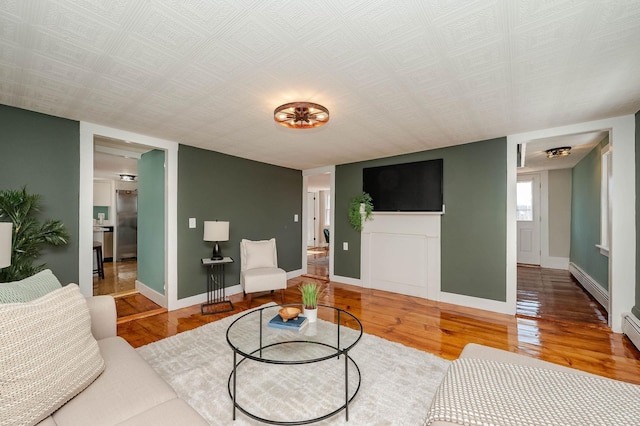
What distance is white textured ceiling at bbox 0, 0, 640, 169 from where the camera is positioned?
4.65 feet

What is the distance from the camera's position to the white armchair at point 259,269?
3881mm

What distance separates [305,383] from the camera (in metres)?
2.02

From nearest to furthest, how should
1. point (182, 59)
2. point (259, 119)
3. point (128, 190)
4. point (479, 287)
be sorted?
point (182, 59) < point (259, 119) < point (479, 287) < point (128, 190)

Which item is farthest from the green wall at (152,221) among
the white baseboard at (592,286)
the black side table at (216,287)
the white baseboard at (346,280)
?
the white baseboard at (592,286)

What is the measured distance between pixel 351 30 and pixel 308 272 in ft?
17.1

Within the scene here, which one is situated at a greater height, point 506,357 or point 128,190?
point 128,190

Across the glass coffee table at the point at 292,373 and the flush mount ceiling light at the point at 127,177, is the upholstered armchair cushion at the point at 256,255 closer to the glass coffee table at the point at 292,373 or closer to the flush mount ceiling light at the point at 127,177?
the glass coffee table at the point at 292,373

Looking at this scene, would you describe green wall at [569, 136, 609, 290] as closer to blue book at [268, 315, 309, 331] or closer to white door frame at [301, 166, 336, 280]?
white door frame at [301, 166, 336, 280]

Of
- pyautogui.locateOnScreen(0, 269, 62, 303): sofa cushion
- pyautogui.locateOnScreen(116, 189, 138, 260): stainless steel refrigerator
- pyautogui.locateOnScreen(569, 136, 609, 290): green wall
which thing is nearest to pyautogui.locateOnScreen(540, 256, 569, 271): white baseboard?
pyautogui.locateOnScreen(569, 136, 609, 290): green wall

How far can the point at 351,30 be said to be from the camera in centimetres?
154

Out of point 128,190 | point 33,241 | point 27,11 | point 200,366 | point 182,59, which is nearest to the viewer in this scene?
point 27,11

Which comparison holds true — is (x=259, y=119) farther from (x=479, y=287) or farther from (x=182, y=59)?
(x=479, y=287)

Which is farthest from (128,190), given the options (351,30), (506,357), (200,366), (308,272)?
(506,357)

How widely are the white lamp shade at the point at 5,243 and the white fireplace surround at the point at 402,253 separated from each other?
426 centimetres
